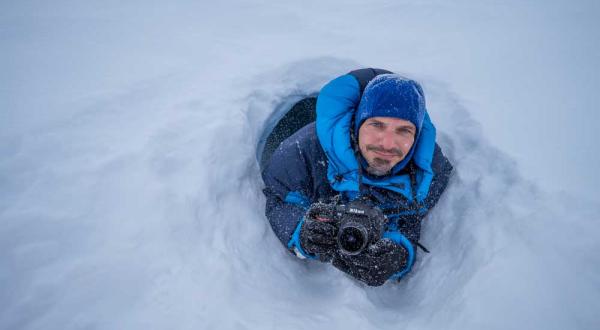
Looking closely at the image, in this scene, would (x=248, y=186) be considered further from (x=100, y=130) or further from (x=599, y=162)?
(x=599, y=162)

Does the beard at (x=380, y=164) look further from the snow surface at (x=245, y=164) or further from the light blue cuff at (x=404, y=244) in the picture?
the snow surface at (x=245, y=164)

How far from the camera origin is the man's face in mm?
1771

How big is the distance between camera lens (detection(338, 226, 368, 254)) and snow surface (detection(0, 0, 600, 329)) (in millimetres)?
393

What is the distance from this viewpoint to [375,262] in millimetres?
1762

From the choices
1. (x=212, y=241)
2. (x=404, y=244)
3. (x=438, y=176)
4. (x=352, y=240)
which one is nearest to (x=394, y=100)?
(x=438, y=176)

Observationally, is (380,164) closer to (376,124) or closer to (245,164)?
(376,124)

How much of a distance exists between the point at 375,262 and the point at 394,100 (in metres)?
0.95

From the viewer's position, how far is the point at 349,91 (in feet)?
6.30

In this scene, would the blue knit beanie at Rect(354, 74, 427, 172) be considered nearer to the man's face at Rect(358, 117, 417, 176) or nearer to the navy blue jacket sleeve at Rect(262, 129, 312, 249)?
the man's face at Rect(358, 117, 417, 176)

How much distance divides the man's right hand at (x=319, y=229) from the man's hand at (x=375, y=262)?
130mm

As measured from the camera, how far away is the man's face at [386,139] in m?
1.77

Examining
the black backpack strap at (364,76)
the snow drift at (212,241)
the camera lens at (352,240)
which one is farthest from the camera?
the black backpack strap at (364,76)

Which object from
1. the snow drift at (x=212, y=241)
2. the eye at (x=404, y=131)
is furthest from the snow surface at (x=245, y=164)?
the eye at (x=404, y=131)

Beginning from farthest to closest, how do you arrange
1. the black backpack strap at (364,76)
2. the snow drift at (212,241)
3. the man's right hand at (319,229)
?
the black backpack strap at (364,76), the man's right hand at (319,229), the snow drift at (212,241)
